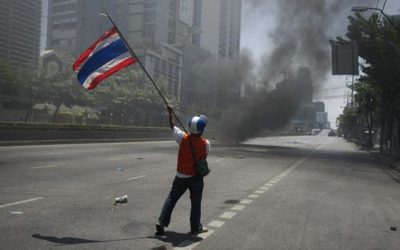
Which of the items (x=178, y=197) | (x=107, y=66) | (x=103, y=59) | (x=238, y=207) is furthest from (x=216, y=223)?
(x=103, y=59)

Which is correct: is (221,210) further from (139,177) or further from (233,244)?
(139,177)

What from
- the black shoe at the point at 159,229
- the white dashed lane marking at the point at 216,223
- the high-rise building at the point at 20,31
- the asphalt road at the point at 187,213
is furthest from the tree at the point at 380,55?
the high-rise building at the point at 20,31

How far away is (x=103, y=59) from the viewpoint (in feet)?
26.4

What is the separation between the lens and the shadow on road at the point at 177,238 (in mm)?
6320

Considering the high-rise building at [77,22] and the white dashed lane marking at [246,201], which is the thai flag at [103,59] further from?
the high-rise building at [77,22]

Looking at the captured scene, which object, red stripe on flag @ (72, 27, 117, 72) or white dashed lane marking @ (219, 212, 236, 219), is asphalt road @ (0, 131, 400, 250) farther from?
red stripe on flag @ (72, 27, 117, 72)

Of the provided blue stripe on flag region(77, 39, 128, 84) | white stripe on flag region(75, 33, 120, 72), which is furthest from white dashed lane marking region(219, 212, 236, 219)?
white stripe on flag region(75, 33, 120, 72)

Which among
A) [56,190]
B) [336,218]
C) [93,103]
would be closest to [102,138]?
[93,103]

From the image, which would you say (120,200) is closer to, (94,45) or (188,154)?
(94,45)

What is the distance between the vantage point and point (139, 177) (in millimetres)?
14008

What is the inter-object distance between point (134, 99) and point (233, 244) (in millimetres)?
62970

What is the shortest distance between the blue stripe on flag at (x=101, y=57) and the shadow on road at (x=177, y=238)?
→ 289cm

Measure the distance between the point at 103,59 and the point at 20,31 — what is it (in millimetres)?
69629

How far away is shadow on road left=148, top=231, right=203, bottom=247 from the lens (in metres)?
6.32
